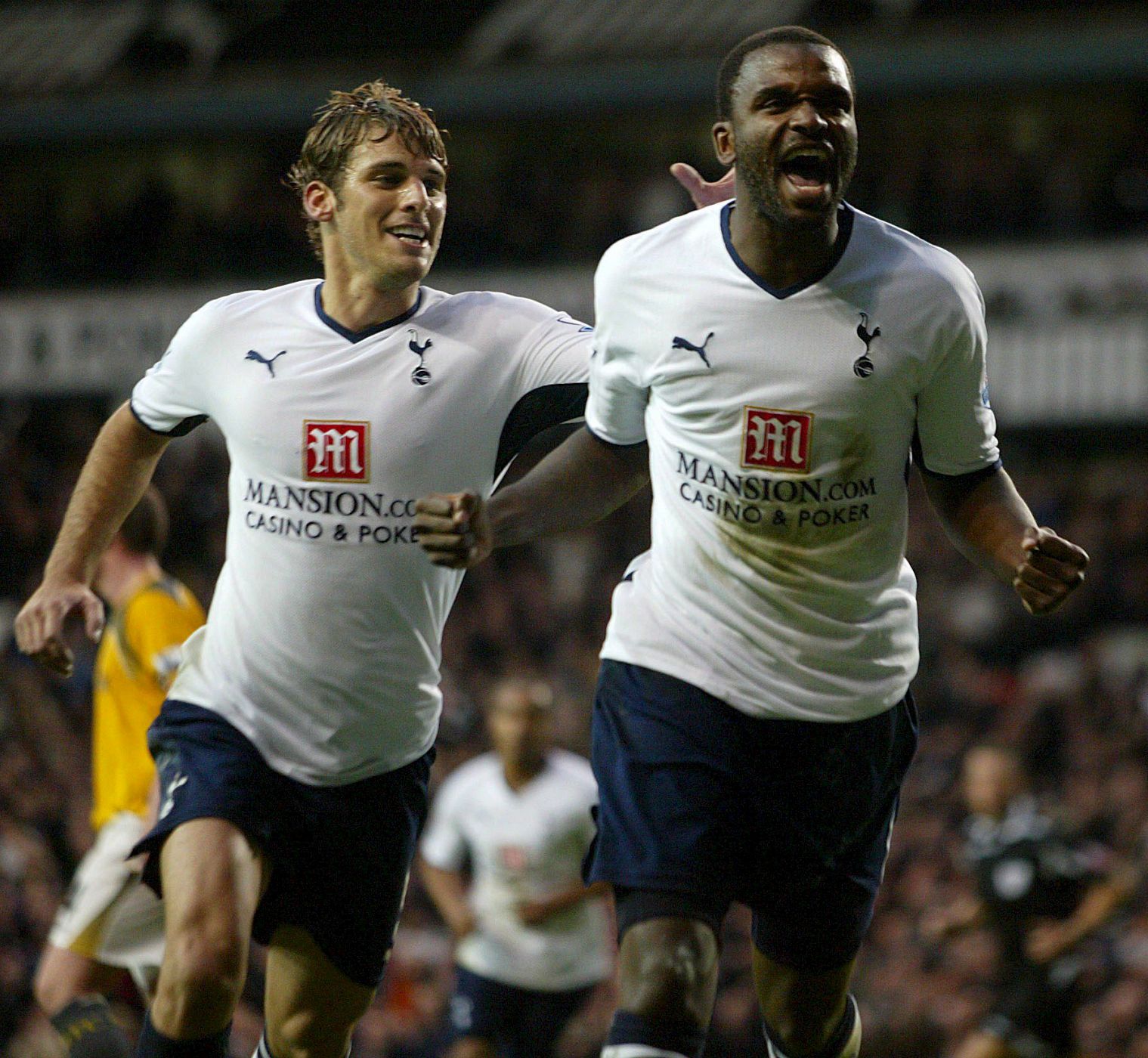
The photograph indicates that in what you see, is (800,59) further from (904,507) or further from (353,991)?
(353,991)

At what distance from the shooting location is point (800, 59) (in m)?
3.61

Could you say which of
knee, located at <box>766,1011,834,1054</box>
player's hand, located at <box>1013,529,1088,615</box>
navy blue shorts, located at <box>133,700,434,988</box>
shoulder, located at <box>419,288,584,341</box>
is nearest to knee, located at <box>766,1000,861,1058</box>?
knee, located at <box>766,1011,834,1054</box>

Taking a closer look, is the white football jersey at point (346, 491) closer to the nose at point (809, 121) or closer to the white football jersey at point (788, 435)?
the white football jersey at point (788, 435)

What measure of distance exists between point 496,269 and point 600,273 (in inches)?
491

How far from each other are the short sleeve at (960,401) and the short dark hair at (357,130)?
1.32m

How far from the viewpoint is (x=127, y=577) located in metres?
6.02

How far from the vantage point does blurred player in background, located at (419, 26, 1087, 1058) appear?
361cm

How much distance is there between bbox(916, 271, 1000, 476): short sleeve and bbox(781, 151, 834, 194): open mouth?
357 mm

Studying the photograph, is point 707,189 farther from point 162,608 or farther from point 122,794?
point 122,794

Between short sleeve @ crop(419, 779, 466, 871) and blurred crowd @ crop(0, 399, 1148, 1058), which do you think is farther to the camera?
blurred crowd @ crop(0, 399, 1148, 1058)

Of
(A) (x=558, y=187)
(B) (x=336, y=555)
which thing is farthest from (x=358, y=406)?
(A) (x=558, y=187)

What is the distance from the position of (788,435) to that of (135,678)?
2.98 metres

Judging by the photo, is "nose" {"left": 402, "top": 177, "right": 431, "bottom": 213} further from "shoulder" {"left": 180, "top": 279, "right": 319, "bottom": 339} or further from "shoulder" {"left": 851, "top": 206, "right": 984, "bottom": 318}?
"shoulder" {"left": 851, "top": 206, "right": 984, "bottom": 318}

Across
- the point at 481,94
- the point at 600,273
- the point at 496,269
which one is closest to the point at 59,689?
the point at 496,269
